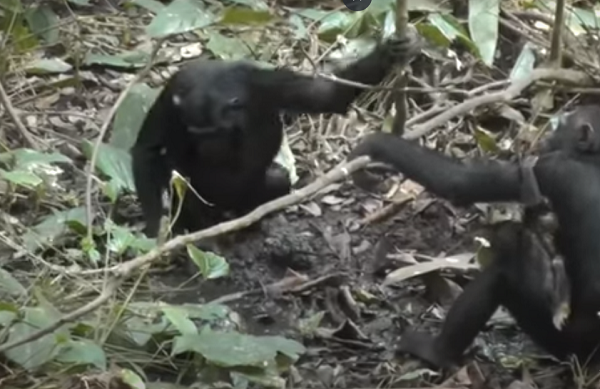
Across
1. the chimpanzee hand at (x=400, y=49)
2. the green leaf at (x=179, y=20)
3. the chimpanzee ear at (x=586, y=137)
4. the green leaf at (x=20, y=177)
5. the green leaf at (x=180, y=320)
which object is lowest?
the green leaf at (x=180, y=320)

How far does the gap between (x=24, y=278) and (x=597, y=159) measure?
2001 millimetres

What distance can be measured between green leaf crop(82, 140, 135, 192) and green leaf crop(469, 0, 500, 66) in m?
1.42

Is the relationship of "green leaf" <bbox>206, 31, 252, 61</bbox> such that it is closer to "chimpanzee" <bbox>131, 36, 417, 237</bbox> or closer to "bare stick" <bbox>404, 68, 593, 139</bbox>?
"chimpanzee" <bbox>131, 36, 417, 237</bbox>

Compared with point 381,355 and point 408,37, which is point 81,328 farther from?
point 408,37

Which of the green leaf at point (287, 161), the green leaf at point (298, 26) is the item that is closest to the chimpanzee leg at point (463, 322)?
the green leaf at point (287, 161)

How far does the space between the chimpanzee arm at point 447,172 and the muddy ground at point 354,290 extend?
1.86ft

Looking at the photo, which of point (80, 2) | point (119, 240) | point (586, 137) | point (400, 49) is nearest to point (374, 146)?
point (400, 49)

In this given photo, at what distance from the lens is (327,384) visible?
169 inches

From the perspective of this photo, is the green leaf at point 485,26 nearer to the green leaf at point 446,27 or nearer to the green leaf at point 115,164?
the green leaf at point 446,27

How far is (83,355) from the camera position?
3.90m

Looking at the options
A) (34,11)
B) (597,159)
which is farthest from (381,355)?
(34,11)

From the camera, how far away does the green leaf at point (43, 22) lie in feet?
19.8

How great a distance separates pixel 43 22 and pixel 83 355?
8.44ft

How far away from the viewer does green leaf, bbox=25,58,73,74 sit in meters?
6.13
